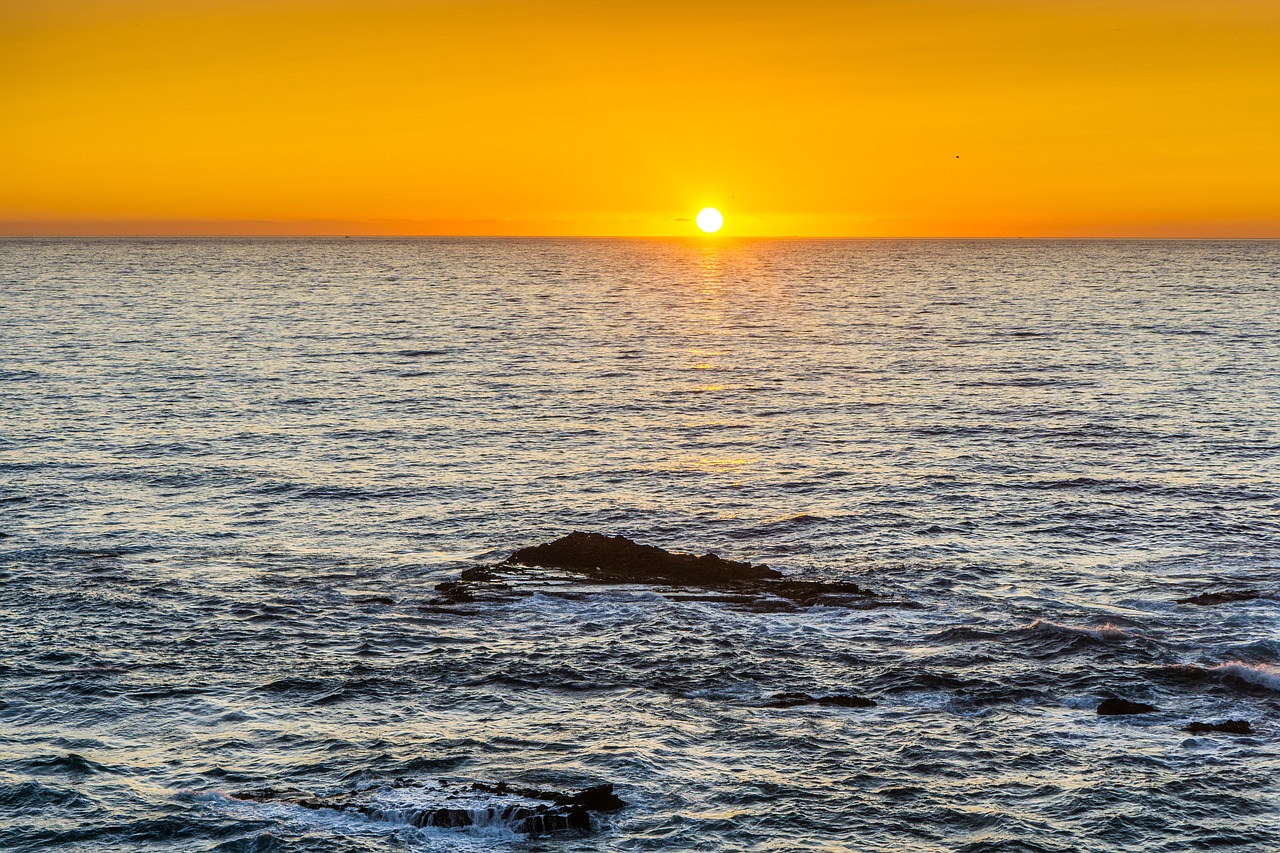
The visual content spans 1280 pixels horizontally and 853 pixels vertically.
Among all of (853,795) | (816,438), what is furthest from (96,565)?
(816,438)

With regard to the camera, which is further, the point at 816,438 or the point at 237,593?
the point at 816,438

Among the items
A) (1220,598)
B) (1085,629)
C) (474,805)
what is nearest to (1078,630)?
(1085,629)

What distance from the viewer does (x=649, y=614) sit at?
28.8 m

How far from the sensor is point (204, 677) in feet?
82.1

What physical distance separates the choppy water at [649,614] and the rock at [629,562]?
1.65 m

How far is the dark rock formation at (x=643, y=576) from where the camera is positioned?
3020cm

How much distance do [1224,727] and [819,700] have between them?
7.71 metres

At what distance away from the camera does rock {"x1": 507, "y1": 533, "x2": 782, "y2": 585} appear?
31.8m

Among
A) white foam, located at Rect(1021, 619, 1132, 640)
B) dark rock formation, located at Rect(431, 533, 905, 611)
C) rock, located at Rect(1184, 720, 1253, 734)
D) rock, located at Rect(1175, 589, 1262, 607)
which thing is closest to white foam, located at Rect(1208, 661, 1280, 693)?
rock, located at Rect(1184, 720, 1253, 734)

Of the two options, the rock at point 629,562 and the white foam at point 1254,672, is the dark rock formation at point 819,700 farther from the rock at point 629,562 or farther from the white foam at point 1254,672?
the white foam at point 1254,672

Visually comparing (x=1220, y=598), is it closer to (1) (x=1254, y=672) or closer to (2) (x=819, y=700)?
(1) (x=1254, y=672)

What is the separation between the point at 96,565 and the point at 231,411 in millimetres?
27261

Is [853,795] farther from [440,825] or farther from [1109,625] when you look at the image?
[1109,625]

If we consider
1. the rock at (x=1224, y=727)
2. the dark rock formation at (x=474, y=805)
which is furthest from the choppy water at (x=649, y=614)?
the rock at (x=1224, y=727)
